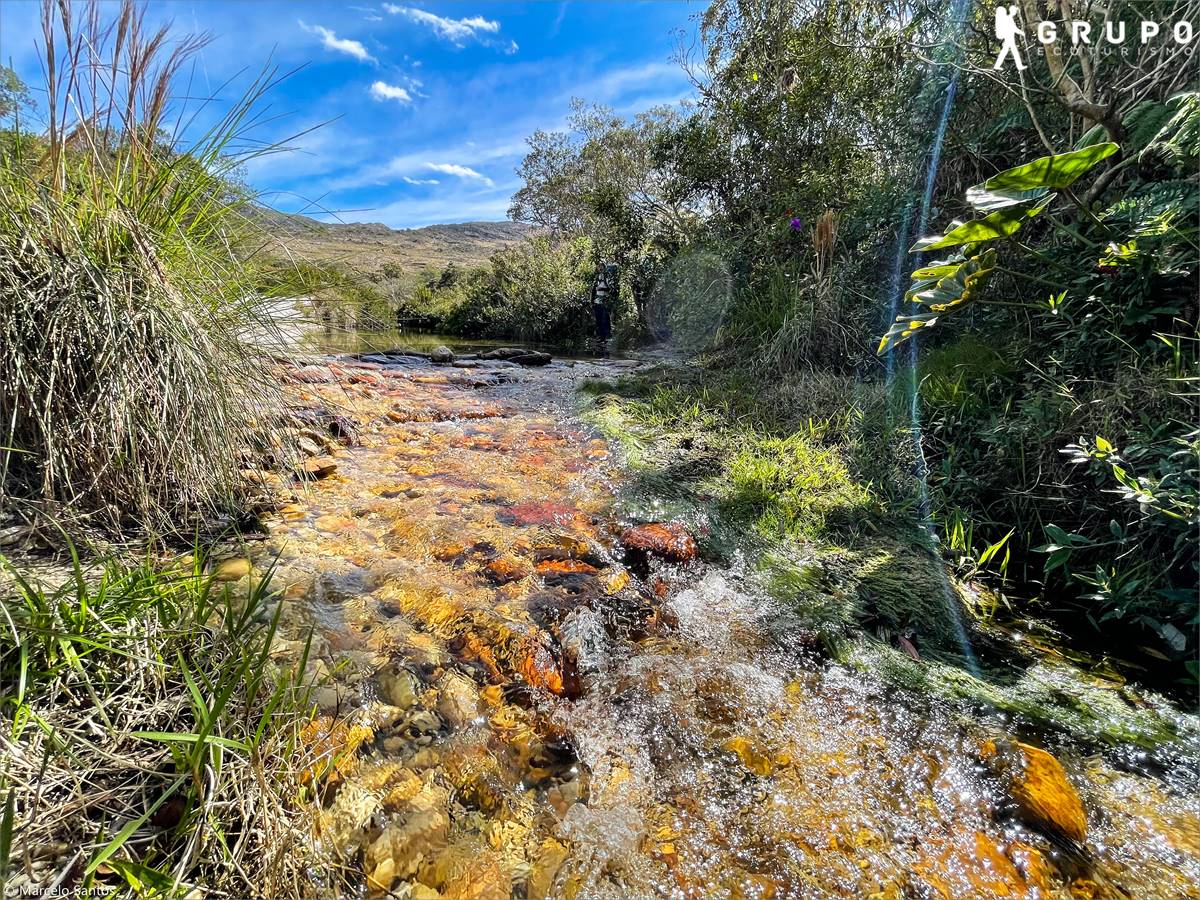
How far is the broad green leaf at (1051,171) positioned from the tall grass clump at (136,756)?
2584 mm

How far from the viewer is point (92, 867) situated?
697mm

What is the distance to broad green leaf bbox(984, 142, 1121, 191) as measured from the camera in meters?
1.57

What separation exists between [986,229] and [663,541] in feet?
5.81

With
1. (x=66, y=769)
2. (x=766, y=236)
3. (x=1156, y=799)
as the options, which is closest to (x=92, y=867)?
(x=66, y=769)

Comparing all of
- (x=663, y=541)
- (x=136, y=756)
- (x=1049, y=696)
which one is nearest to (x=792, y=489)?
(x=663, y=541)

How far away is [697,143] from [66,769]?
30.3 ft

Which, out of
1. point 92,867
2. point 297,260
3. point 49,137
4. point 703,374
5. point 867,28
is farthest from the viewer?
point 867,28

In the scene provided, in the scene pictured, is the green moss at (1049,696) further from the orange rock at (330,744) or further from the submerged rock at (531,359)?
the submerged rock at (531,359)

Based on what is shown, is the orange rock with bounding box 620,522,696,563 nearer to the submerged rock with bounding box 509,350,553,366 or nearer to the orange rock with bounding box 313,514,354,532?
the orange rock with bounding box 313,514,354,532

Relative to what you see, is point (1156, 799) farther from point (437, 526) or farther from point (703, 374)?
point (703, 374)

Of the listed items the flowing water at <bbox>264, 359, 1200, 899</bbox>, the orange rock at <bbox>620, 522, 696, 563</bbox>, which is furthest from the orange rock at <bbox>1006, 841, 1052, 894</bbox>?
the orange rock at <bbox>620, 522, 696, 563</bbox>

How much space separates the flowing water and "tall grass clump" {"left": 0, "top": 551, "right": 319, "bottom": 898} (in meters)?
0.13

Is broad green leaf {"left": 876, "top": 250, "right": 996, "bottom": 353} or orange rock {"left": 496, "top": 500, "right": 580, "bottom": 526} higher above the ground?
broad green leaf {"left": 876, "top": 250, "right": 996, "bottom": 353}

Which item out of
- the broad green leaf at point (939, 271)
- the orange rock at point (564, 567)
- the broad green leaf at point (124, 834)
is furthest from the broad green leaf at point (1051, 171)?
the broad green leaf at point (124, 834)
